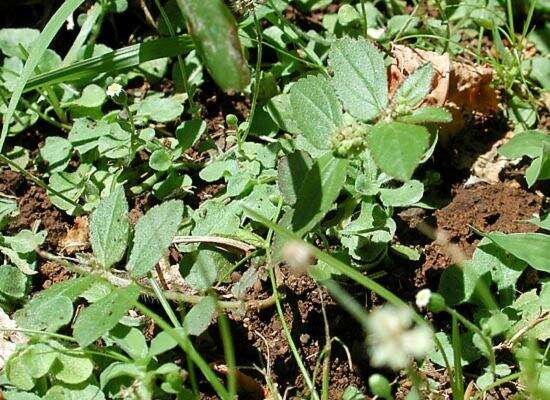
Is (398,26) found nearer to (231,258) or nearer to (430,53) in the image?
(430,53)

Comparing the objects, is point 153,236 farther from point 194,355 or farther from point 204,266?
point 194,355

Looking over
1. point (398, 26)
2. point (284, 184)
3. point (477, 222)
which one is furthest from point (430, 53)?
point (284, 184)

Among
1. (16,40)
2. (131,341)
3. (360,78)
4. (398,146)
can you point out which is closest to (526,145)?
(360,78)

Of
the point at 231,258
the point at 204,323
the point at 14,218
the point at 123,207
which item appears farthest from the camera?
the point at 14,218

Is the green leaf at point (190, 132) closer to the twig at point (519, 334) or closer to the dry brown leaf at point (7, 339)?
the dry brown leaf at point (7, 339)

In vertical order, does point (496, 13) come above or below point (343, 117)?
below

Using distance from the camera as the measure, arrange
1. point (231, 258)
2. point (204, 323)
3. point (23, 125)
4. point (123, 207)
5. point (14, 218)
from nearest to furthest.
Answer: point (204, 323) → point (123, 207) → point (231, 258) → point (14, 218) → point (23, 125)
